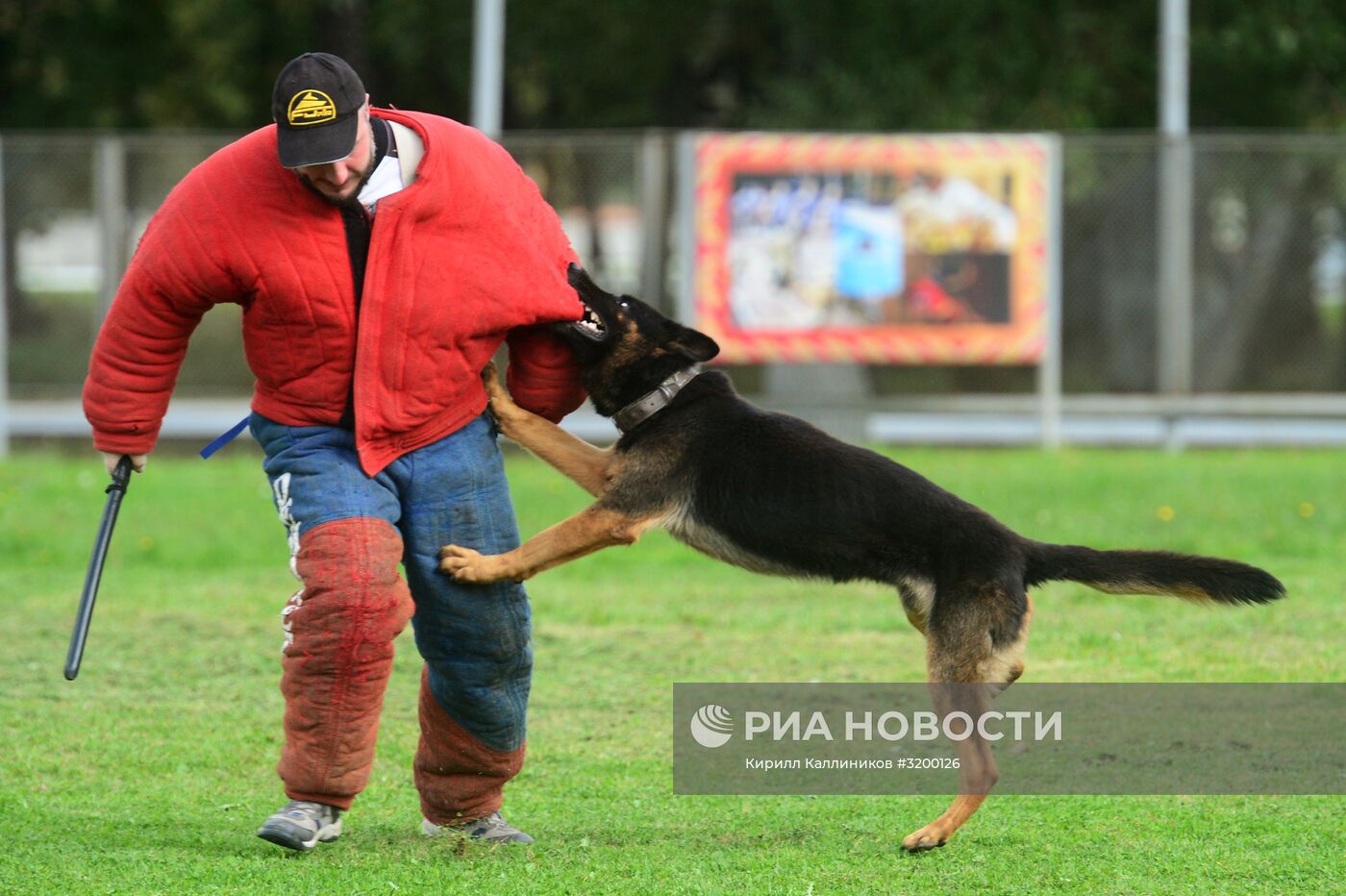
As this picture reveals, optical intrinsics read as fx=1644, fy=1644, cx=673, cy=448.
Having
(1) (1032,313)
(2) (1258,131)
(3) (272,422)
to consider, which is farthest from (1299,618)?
(2) (1258,131)

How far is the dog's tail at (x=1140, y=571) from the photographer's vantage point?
4383mm

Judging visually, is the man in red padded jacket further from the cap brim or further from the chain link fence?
the chain link fence

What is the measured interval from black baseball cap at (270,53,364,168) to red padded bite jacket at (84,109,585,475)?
0.22 metres

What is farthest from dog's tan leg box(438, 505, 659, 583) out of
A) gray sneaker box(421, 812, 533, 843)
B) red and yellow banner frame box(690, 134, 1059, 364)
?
red and yellow banner frame box(690, 134, 1059, 364)

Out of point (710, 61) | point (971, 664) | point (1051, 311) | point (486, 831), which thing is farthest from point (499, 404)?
point (710, 61)

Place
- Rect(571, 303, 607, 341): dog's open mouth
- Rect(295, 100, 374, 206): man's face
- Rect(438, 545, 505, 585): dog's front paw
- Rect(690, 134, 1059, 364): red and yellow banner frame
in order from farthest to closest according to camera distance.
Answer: Rect(690, 134, 1059, 364): red and yellow banner frame, Rect(571, 303, 607, 341): dog's open mouth, Rect(438, 545, 505, 585): dog's front paw, Rect(295, 100, 374, 206): man's face

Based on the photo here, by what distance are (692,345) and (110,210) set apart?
9528 millimetres

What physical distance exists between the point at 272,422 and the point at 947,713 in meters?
1.93

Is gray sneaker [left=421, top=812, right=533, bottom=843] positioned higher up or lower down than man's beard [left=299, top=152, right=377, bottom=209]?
lower down

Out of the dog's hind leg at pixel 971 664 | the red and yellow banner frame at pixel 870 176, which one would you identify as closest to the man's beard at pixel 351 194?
the dog's hind leg at pixel 971 664

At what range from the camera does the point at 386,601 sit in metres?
4.09

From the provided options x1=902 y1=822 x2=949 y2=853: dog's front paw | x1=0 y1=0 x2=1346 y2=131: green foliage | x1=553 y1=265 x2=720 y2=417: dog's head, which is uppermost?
x1=0 y1=0 x2=1346 y2=131: green foliage

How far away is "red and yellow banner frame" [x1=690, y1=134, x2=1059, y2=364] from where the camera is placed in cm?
1269

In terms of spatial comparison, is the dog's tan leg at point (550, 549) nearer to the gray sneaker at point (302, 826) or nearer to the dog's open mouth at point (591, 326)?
the dog's open mouth at point (591, 326)
